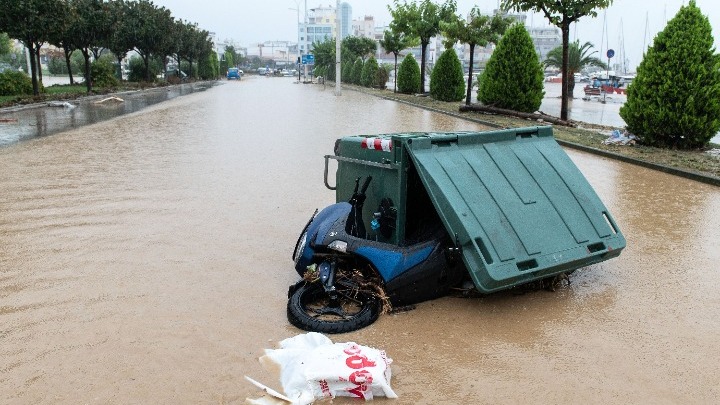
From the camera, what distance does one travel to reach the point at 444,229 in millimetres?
4441

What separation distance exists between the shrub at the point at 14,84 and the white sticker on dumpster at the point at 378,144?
2511cm

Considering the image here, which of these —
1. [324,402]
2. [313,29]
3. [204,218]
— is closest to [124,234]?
[204,218]

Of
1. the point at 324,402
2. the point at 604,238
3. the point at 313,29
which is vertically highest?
the point at 313,29

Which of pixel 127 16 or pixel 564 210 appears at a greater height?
pixel 127 16

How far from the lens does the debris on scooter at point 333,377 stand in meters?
3.21

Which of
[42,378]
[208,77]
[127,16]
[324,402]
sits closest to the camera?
[324,402]

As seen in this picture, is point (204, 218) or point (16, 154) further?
point (16, 154)

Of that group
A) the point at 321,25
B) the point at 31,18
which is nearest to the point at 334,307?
the point at 31,18

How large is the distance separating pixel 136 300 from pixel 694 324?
4064 millimetres

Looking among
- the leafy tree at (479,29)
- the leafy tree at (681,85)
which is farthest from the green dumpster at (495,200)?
the leafy tree at (479,29)

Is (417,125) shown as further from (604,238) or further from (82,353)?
(82,353)

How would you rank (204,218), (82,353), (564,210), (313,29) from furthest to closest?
(313,29)
(204,218)
(564,210)
(82,353)

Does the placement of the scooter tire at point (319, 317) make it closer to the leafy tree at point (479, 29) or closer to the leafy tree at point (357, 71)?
the leafy tree at point (479, 29)

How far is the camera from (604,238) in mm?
4516
